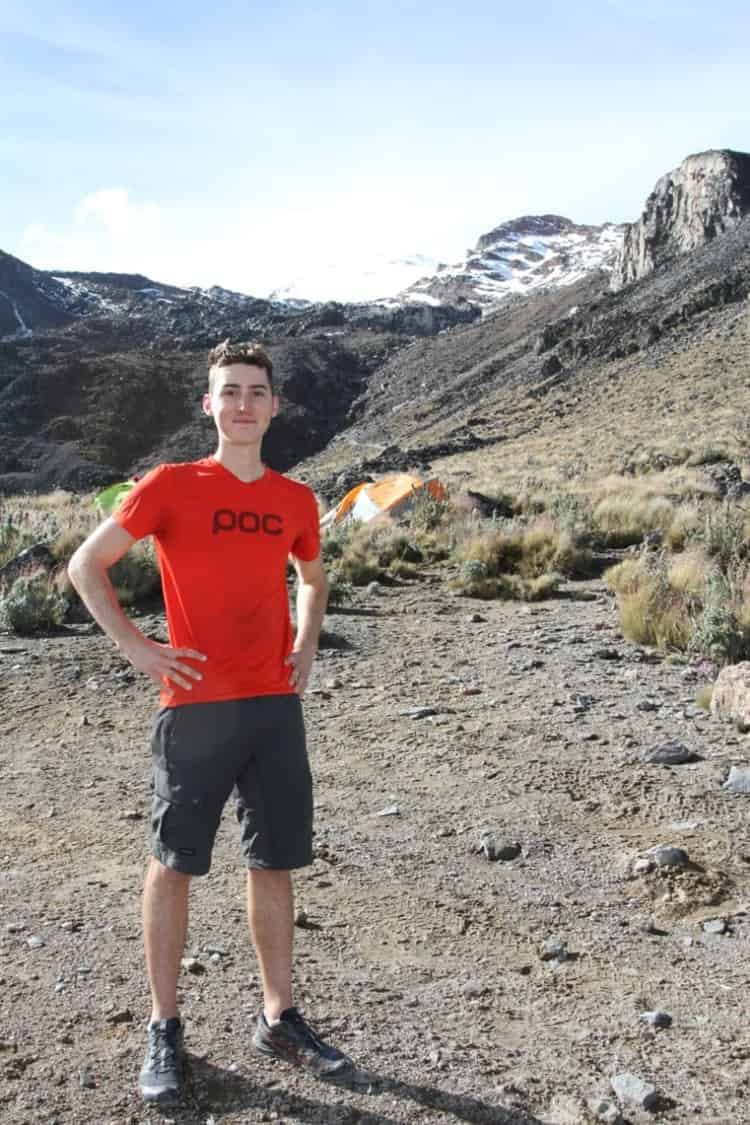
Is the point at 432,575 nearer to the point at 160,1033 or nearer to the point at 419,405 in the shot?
the point at 160,1033

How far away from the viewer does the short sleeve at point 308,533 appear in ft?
9.78

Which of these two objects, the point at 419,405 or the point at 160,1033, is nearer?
the point at 160,1033

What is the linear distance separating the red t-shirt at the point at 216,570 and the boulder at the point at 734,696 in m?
3.53

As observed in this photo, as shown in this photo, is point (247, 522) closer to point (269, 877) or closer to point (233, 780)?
point (233, 780)

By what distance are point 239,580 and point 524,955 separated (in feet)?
5.48

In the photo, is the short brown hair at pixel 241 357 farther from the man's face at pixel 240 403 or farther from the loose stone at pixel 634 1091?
the loose stone at pixel 634 1091

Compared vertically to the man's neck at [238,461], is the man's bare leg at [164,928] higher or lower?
lower

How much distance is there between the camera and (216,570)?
8.94 ft

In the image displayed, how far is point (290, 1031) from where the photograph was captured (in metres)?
2.79

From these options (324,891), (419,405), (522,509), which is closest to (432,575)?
(522,509)

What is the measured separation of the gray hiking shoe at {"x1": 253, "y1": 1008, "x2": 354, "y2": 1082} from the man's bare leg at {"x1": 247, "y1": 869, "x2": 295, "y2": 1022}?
0.04 meters

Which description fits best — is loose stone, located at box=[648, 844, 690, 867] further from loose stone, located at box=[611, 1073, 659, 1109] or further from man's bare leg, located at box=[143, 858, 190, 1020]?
man's bare leg, located at box=[143, 858, 190, 1020]

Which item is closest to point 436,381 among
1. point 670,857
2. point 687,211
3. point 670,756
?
point 687,211

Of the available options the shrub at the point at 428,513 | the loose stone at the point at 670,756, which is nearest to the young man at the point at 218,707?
the loose stone at the point at 670,756
